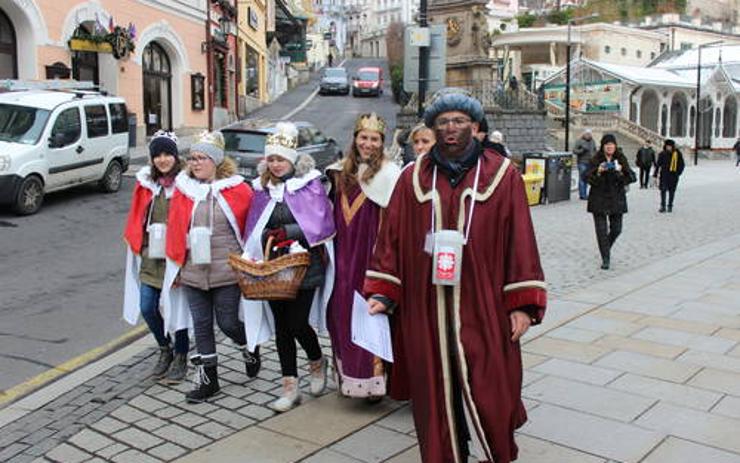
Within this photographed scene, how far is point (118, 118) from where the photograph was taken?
15914 millimetres

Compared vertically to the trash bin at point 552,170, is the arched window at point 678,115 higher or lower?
higher

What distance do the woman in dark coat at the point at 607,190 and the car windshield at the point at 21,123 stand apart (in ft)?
30.0

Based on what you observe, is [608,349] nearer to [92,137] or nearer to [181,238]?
[181,238]

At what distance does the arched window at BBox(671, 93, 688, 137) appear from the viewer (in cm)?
5053

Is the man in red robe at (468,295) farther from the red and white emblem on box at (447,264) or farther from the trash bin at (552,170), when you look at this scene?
the trash bin at (552,170)

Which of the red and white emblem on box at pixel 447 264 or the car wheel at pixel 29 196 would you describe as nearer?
the red and white emblem on box at pixel 447 264

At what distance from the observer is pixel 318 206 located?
4793mm

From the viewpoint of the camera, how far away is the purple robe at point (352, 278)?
15.5ft

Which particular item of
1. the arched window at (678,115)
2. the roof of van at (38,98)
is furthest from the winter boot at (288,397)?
the arched window at (678,115)

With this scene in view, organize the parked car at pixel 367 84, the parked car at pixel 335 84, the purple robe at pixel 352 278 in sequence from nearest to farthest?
the purple robe at pixel 352 278 → the parked car at pixel 367 84 → the parked car at pixel 335 84

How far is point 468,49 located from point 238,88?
55.7 ft

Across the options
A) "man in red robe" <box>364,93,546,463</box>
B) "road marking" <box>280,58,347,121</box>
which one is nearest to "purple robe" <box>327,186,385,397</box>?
"man in red robe" <box>364,93,546,463</box>

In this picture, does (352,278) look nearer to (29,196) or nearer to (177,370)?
(177,370)

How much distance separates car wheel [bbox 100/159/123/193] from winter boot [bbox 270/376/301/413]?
11.8 metres
